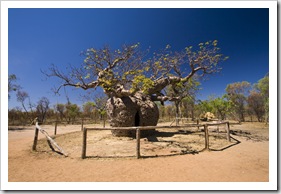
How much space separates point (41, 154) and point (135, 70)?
622 centimetres

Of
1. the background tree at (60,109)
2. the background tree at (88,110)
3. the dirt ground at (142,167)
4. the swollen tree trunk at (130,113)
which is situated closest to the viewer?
the dirt ground at (142,167)

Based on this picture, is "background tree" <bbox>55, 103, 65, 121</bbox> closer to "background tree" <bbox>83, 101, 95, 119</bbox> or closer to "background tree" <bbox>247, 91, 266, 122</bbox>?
"background tree" <bbox>83, 101, 95, 119</bbox>

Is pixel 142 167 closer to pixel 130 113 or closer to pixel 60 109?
pixel 130 113

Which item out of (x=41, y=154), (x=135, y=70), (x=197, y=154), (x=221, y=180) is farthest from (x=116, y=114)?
(x=221, y=180)

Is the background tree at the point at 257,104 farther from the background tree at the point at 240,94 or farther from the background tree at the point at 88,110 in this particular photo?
the background tree at the point at 88,110

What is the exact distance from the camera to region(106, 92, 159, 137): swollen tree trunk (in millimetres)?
10031

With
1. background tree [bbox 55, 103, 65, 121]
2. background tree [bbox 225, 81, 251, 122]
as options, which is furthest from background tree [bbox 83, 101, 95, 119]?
background tree [bbox 225, 81, 251, 122]

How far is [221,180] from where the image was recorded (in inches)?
157

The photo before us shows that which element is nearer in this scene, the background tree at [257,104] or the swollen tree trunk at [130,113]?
the swollen tree trunk at [130,113]

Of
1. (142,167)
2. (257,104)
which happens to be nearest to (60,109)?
(142,167)

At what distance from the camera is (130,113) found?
1007 centimetres

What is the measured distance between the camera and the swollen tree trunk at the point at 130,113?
10031 millimetres

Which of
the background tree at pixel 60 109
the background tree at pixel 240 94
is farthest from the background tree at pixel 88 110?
the background tree at pixel 240 94

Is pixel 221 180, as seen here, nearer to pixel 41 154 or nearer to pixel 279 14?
pixel 279 14
